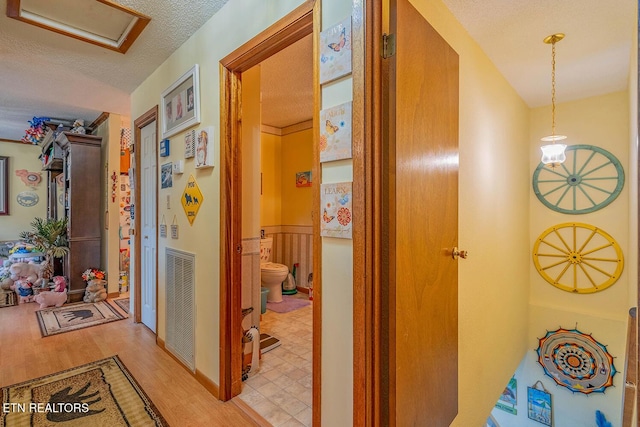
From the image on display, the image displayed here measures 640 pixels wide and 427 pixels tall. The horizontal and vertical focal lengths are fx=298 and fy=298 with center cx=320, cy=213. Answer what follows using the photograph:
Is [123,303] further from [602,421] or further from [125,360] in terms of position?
[602,421]

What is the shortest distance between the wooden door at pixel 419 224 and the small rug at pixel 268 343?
152 cm

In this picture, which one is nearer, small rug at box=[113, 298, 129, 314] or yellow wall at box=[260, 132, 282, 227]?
small rug at box=[113, 298, 129, 314]

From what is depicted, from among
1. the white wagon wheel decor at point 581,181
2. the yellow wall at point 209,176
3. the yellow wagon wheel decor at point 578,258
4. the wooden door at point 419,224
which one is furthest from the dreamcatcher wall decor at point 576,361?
the yellow wall at point 209,176

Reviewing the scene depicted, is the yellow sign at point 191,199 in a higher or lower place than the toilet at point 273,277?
higher

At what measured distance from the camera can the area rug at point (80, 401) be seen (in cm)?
165

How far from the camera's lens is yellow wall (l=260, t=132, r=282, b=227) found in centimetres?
450

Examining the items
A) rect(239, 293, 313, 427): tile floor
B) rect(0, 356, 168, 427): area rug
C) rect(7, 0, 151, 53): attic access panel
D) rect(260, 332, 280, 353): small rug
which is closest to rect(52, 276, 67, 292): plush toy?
rect(0, 356, 168, 427): area rug

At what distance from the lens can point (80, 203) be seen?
3.89 m

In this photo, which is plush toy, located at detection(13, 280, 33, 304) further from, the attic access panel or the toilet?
the attic access panel

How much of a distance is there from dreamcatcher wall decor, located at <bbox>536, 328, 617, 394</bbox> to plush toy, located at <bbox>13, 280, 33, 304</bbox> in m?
6.05

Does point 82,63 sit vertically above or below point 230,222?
above

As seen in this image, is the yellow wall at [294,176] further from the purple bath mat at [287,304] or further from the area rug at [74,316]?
the area rug at [74,316]

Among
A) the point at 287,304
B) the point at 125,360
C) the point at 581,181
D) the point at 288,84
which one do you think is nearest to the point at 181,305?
the point at 125,360

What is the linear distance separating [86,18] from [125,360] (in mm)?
2429
